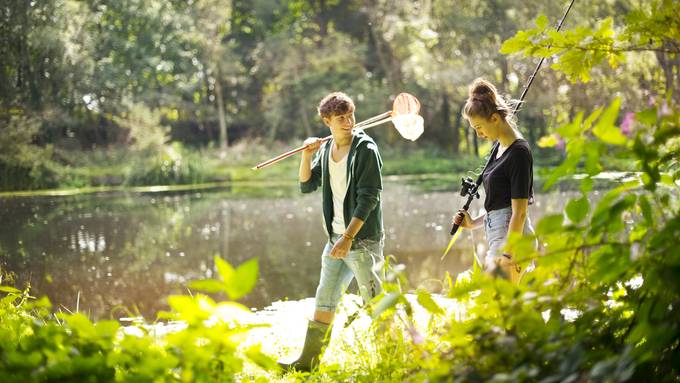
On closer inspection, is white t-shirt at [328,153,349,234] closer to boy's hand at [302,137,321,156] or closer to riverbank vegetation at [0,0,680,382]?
boy's hand at [302,137,321,156]

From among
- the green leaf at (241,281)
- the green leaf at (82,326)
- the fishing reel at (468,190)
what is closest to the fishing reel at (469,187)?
the fishing reel at (468,190)

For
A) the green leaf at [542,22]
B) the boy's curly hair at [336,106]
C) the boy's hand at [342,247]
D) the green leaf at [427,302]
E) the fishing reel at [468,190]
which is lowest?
the boy's hand at [342,247]

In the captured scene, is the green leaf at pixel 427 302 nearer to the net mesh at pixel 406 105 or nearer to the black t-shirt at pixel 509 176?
the black t-shirt at pixel 509 176

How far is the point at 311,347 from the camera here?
3748 millimetres

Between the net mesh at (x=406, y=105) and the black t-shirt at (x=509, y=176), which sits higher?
the net mesh at (x=406, y=105)

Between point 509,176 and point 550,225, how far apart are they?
6.63ft

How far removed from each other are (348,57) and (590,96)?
32.7ft

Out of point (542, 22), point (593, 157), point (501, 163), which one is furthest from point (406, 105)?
point (593, 157)

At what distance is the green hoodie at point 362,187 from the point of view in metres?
3.59

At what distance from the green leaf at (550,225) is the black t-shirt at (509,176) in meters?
1.92

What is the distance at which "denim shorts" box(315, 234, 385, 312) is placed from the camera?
3643 mm

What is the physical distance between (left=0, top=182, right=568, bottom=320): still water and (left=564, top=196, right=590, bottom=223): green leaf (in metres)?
2.74

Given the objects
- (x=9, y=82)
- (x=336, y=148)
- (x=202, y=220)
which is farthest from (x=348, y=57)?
(x=336, y=148)

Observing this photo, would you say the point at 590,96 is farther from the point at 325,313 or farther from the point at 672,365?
the point at 672,365
